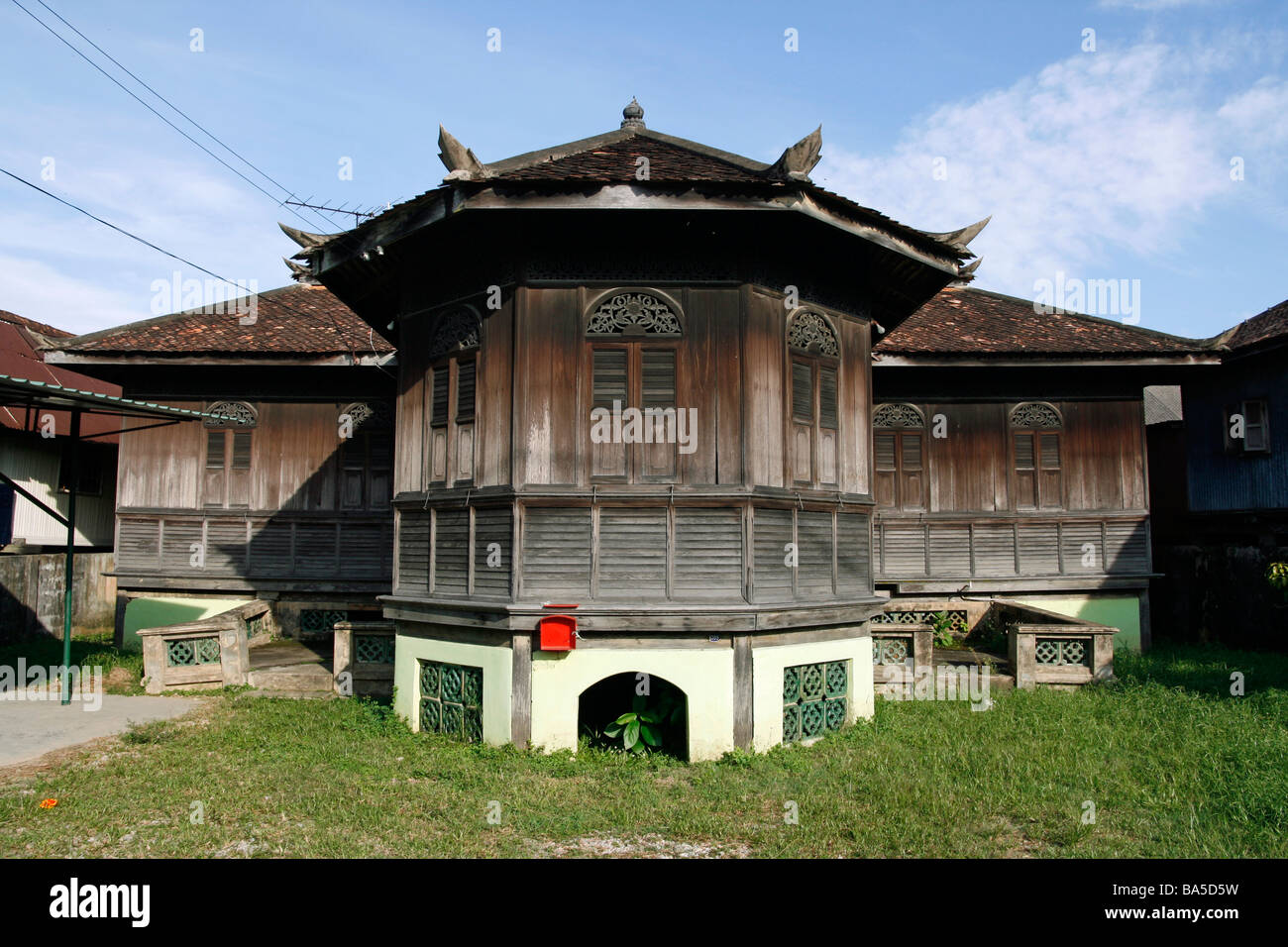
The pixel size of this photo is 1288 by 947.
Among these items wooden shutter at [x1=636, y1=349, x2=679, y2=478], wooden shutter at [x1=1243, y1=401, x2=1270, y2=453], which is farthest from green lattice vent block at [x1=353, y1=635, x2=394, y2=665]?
wooden shutter at [x1=1243, y1=401, x2=1270, y2=453]

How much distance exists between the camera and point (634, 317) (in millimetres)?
7918

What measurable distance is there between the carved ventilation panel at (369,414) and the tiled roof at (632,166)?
704 centimetres

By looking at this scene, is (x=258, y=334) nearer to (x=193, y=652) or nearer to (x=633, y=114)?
(x=193, y=652)

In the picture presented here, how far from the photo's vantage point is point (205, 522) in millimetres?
14055

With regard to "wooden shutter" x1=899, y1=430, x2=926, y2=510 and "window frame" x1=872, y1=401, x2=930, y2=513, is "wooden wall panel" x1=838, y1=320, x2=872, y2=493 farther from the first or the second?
"wooden shutter" x1=899, y1=430, x2=926, y2=510

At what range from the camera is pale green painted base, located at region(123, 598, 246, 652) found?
13.9 m

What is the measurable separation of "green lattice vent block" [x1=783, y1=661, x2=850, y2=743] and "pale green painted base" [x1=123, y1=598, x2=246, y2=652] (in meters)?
10.4

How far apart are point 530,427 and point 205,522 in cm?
923

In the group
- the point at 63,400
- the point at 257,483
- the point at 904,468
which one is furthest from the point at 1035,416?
the point at 63,400

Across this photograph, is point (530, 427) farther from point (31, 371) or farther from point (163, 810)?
point (31, 371)

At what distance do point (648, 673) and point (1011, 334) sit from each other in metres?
10.4

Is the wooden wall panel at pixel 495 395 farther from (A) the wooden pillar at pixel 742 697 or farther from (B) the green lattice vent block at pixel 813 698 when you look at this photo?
(B) the green lattice vent block at pixel 813 698

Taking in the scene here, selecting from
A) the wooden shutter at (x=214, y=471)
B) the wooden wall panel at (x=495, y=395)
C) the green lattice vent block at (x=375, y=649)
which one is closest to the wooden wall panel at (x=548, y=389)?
the wooden wall panel at (x=495, y=395)

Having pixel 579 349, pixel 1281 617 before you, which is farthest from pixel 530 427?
pixel 1281 617
